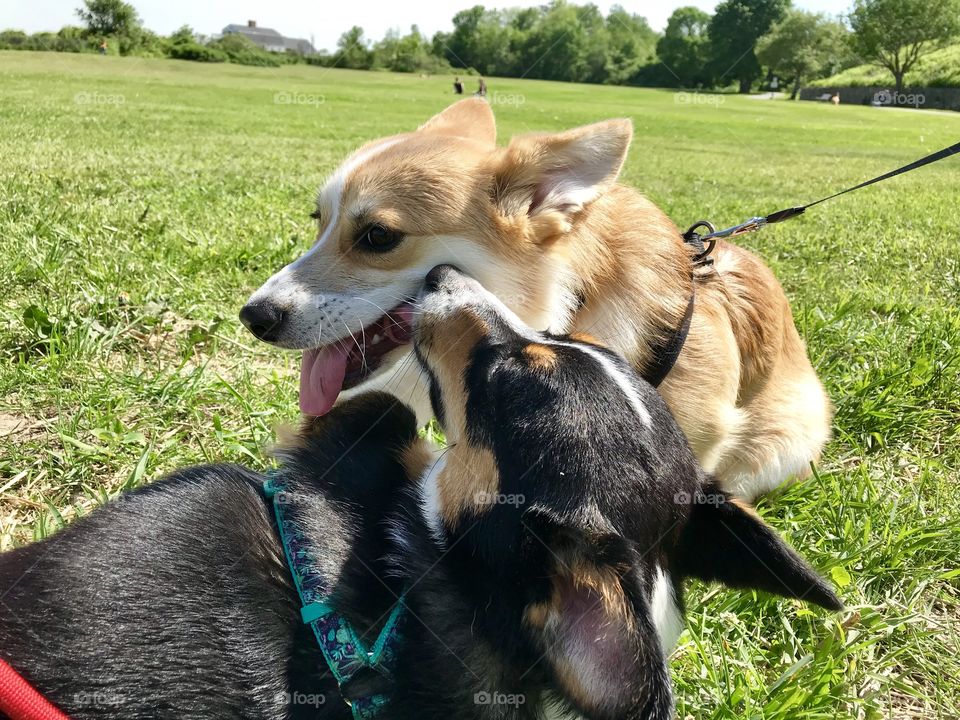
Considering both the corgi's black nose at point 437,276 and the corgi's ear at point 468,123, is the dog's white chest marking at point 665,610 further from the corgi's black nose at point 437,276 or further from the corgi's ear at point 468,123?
the corgi's ear at point 468,123

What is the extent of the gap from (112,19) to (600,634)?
2343 inches

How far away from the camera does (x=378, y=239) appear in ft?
9.32

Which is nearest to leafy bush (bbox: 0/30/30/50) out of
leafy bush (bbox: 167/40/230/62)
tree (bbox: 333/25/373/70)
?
leafy bush (bbox: 167/40/230/62)

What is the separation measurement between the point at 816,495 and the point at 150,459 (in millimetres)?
3098

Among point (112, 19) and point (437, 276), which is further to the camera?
point (112, 19)

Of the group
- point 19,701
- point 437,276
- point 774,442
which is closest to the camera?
point 19,701

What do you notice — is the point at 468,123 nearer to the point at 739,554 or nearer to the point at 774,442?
the point at 774,442

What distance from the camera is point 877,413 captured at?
3.80 meters

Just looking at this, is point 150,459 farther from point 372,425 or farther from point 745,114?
point 745,114

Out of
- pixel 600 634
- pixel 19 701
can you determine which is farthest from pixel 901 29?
pixel 19 701

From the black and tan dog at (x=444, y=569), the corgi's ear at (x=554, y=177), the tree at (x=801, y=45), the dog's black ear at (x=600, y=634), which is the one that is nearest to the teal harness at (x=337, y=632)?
the black and tan dog at (x=444, y=569)

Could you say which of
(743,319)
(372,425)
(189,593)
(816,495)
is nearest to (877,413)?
(816,495)

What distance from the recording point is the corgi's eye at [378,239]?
282cm

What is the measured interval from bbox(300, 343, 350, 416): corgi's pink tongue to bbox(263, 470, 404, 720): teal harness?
1048 mm
